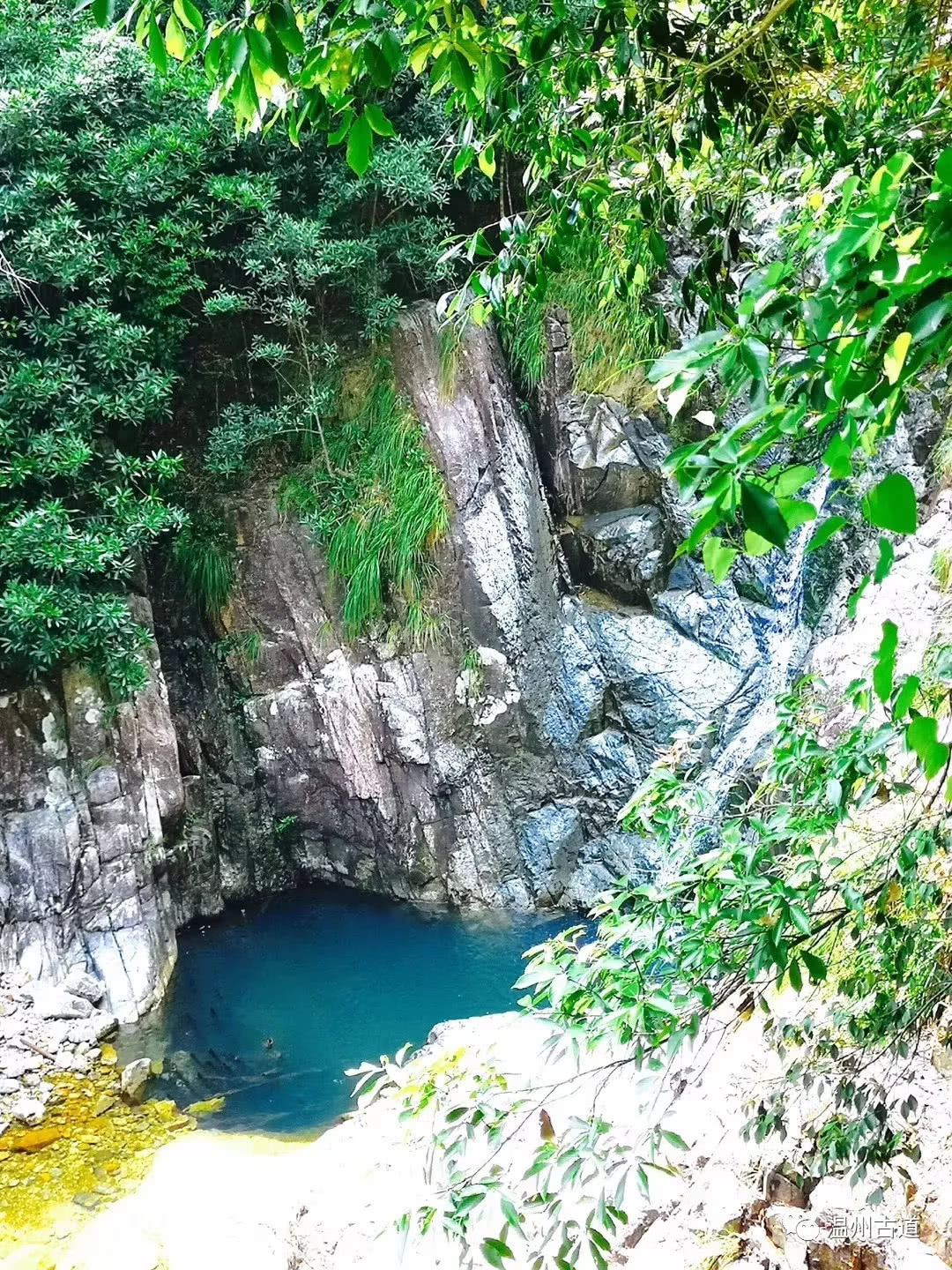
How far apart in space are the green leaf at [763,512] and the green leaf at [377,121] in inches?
37.2

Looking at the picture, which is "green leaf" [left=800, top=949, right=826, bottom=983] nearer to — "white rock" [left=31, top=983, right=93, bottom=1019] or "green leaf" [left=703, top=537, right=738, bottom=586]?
"green leaf" [left=703, top=537, right=738, bottom=586]

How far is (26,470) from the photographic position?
5.34 m

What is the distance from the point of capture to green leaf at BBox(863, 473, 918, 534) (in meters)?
0.63

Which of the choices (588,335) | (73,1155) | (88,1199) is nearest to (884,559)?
(88,1199)

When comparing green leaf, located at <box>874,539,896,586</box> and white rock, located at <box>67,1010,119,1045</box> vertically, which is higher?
green leaf, located at <box>874,539,896,586</box>

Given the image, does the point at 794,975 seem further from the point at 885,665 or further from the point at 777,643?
the point at 777,643

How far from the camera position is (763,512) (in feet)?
2.22

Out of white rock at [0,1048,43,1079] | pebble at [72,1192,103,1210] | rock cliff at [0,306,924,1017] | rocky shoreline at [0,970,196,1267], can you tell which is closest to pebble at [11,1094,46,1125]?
rocky shoreline at [0,970,196,1267]

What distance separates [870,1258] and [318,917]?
225 inches

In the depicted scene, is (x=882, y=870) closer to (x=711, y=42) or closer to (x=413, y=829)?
(x=711, y=42)

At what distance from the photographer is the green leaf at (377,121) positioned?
130cm

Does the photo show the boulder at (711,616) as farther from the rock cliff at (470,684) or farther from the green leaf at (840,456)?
the green leaf at (840,456)

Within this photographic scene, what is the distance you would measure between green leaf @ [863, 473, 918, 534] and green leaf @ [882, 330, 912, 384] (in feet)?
0.28

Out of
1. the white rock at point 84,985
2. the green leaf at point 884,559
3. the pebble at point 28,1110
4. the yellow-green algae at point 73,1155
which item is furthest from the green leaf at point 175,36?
the white rock at point 84,985
